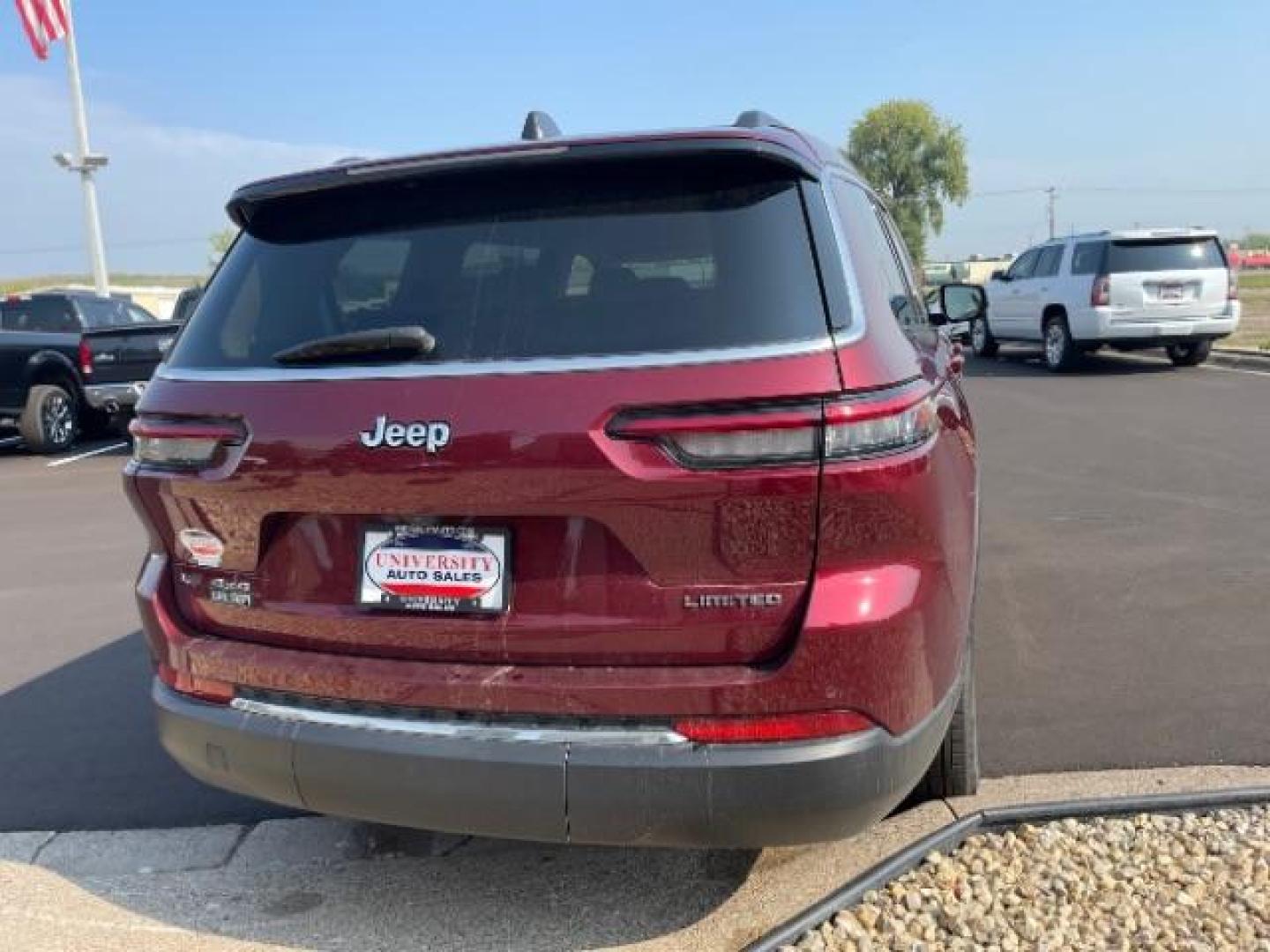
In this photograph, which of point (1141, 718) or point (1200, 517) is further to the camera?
point (1200, 517)

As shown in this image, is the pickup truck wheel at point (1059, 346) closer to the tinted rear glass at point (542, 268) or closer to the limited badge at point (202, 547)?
the tinted rear glass at point (542, 268)

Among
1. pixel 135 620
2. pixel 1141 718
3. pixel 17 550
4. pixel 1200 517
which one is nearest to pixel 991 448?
pixel 1200 517

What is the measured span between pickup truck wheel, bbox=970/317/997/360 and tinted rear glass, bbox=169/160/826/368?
16.8 meters

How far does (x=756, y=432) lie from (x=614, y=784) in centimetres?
77

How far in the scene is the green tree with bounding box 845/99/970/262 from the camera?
276 ft

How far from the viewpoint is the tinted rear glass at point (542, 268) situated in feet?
7.43

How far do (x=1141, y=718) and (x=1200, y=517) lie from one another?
3301 millimetres

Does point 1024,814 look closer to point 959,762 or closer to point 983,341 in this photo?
point 959,762

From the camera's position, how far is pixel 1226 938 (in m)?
2.52

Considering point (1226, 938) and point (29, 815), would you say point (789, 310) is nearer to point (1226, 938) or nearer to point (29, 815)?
point (1226, 938)

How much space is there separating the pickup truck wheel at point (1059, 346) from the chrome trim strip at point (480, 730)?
47.2 feet

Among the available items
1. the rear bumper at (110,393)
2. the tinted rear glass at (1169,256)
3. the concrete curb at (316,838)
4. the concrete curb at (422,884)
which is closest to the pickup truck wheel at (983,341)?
the tinted rear glass at (1169,256)

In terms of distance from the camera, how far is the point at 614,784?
86.0 inches

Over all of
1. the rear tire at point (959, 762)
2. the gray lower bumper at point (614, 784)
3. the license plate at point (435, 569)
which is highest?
the license plate at point (435, 569)
